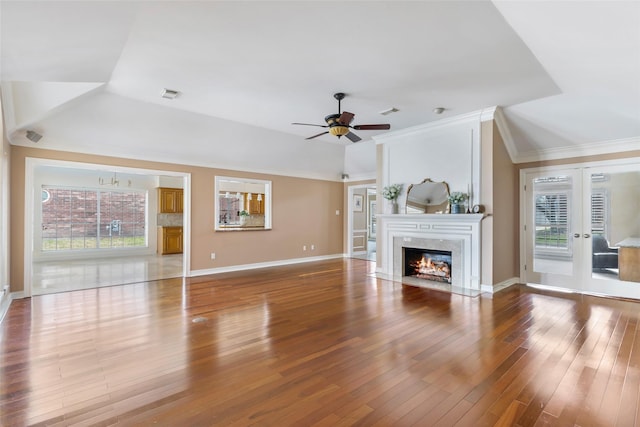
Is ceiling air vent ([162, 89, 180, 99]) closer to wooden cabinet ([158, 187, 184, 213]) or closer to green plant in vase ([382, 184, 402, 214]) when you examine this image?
green plant in vase ([382, 184, 402, 214])

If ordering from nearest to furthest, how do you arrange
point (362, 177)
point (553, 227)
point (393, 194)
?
point (553, 227) < point (393, 194) < point (362, 177)

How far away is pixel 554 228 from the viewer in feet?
18.6

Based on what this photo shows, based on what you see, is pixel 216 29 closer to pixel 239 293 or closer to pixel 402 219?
pixel 239 293

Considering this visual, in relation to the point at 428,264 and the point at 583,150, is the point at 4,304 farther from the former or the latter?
the point at 583,150

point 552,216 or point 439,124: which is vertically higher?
point 439,124

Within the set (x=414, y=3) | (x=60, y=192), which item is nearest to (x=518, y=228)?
(x=414, y=3)

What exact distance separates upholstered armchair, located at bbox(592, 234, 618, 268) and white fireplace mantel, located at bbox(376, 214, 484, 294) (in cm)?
192

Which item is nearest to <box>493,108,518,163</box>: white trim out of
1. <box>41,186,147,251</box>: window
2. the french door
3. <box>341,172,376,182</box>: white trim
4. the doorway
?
the french door

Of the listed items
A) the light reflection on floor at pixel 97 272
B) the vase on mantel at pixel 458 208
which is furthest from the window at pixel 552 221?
the light reflection on floor at pixel 97 272

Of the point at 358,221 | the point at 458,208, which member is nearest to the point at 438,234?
the point at 458,208

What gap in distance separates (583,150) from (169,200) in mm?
10760

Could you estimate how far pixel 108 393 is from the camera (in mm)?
2248

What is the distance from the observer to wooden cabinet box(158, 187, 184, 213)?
10.3m

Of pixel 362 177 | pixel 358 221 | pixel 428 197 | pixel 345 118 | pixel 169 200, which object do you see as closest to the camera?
pixel 345 118
